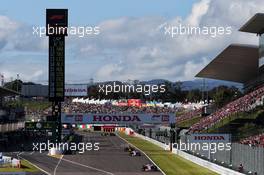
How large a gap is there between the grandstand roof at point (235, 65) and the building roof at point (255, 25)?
226 centimetres

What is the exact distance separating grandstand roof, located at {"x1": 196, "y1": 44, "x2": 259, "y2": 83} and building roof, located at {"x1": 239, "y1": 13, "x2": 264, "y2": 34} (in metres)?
2.26

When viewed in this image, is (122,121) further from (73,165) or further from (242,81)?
(242,81)

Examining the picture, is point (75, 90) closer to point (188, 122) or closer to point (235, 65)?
point (235, 65)

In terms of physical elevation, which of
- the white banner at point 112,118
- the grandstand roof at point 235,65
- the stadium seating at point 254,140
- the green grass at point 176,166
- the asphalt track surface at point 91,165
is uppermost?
the grandstand roof at point 235,65

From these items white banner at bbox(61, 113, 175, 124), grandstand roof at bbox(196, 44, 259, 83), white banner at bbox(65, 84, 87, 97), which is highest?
grandstand roof at bbox(196, 44, 259, 83)

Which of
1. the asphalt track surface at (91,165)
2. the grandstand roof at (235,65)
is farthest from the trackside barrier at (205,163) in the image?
the grandstand roof at (235,65)

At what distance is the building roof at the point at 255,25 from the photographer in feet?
225

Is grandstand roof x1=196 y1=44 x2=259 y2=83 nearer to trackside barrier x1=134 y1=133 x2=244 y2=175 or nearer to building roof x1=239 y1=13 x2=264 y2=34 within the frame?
building roof x1=239 y1=13 x2=264 y2=34

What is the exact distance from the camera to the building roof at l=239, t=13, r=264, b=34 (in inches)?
2694

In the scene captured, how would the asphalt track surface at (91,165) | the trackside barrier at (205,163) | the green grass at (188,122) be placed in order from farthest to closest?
the green grass at (188,122) < the asphalt track surface at (91,165) < the trackside barrier at (205,163)

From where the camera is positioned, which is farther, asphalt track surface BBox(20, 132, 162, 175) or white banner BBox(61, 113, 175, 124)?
white banner BBox(61, 113, 175, 124)

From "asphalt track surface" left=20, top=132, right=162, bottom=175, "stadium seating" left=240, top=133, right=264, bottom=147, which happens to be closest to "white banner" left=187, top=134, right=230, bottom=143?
"stadium seating" left=240, top=133, right=264, bottom=147

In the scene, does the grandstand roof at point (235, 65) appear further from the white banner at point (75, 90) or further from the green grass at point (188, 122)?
the white banner at point (75, 90)

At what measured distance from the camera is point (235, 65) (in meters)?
88.9
